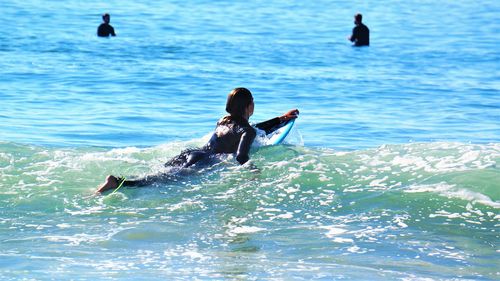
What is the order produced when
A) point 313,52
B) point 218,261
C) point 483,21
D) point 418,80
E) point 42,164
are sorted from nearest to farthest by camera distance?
point 218,261 → point 42,164 → point 418,80 → point 313,52 → point 483,21

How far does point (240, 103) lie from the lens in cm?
956

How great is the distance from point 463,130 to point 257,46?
11741mm

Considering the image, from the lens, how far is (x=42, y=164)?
395 inches

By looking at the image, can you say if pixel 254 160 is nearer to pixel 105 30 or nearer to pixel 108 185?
pixel 108 185

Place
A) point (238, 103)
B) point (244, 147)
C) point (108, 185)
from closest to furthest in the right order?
1. point (108, 185)
2. point (244, 147)
3. point (238, 103)

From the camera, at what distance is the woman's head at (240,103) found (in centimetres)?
952

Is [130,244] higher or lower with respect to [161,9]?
lower

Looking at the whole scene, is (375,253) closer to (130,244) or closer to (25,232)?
(130,244)

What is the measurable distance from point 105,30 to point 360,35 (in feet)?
20.4

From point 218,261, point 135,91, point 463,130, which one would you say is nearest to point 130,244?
point 218,261

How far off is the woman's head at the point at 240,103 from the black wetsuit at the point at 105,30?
54.5ft

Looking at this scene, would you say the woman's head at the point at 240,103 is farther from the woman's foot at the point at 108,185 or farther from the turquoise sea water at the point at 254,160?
the woman's foot at the point at 108,185

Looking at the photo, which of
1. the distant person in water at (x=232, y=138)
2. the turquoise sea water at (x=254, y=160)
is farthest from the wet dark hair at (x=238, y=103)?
the turquoise sea water at (x=254, y=160)

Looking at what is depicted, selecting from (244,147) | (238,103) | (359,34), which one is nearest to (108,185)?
(244,147)
